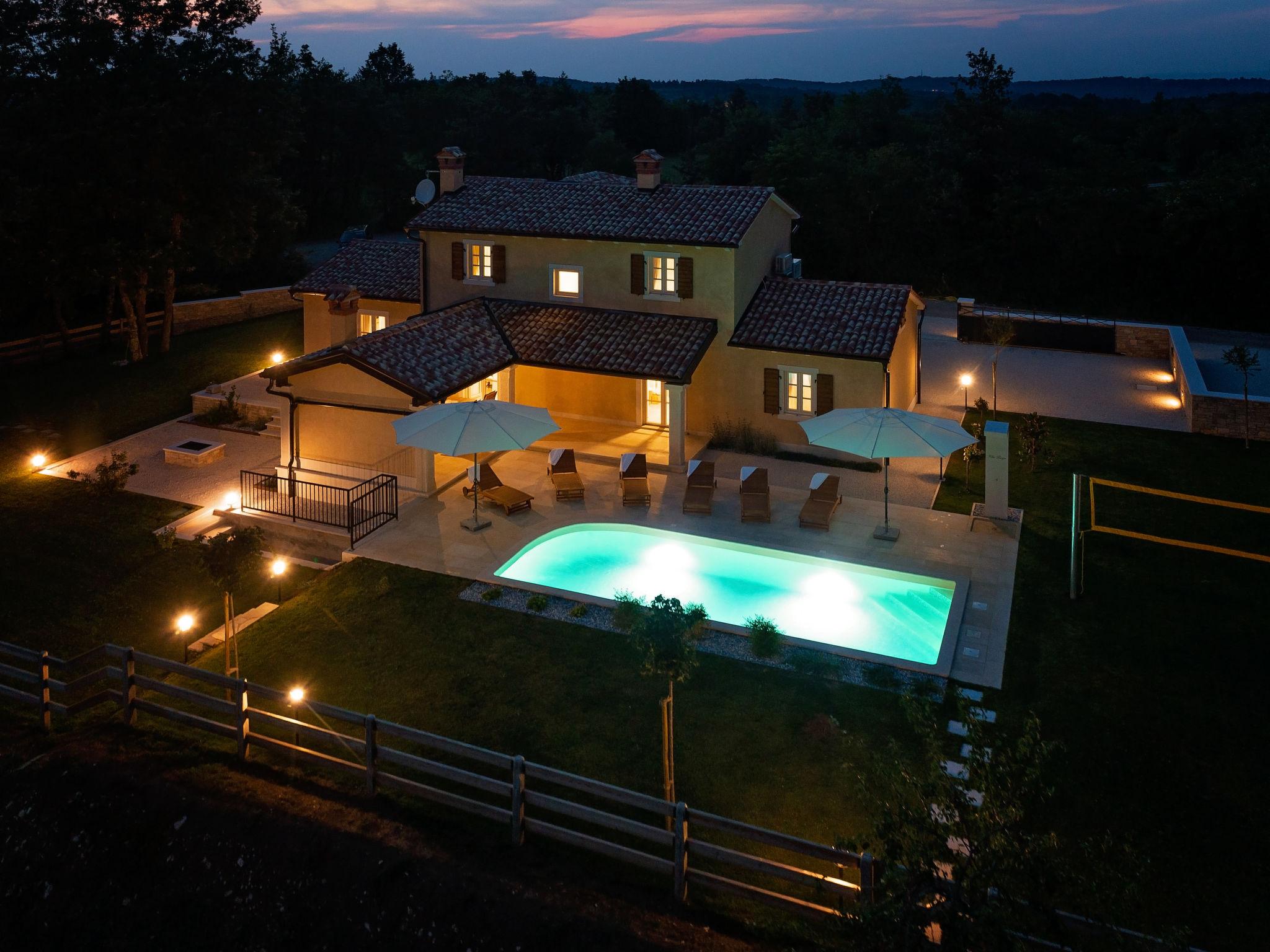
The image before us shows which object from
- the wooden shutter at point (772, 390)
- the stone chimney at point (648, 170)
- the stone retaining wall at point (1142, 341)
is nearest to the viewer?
the wooden shutter at point (772, 390)

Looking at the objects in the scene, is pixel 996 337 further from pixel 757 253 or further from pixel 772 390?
pixel 772 390

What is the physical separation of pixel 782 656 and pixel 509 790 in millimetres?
6106

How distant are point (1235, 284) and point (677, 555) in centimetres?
3491

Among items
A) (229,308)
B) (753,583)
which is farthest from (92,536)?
(229,308)

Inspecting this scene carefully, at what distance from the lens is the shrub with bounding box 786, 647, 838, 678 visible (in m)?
15.1

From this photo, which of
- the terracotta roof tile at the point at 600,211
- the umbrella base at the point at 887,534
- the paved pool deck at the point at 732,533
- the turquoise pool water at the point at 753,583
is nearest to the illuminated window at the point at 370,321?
the terracotta roof tile at the point at 600,211

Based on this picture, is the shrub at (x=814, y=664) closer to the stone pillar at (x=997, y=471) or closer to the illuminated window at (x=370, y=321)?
the stone pillar at (x=997, y=471)

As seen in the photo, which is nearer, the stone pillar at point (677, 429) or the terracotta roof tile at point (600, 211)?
the stone pillar at point (677, 429)

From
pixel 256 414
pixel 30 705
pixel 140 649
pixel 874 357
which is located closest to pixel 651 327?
pixel 874 357

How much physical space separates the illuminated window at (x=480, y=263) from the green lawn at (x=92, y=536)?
9443 millimetres

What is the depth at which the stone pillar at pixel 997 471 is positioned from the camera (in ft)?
66.9

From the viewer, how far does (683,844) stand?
32.6ft

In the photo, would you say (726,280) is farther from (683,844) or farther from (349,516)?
(683,844)

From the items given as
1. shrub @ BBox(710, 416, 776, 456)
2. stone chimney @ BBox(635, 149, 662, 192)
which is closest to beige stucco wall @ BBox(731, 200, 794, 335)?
shrub @ BBox(710, 416, 776, 456)
